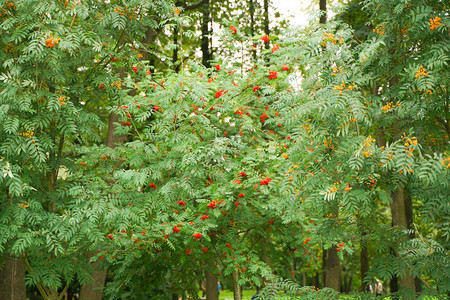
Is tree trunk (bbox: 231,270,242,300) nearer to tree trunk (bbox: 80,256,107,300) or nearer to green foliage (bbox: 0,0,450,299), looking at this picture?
green foliage (bbox: 0,0,450,299)

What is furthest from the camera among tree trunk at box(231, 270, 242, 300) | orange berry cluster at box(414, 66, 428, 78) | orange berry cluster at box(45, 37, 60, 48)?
tree trunk at box(231, 270, 242, 300)

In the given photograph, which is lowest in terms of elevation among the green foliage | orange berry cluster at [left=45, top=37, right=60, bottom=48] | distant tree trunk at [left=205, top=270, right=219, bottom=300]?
distant tree trunk at [left=205, top=270, right=219, bottom=300]

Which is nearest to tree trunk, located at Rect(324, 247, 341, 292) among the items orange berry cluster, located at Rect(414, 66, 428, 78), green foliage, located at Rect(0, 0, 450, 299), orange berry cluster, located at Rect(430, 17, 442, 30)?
green foliage, located at Rect(0, 0, 450, 299)

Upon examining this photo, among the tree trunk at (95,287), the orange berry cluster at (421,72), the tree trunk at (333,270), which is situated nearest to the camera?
the orange berry cluster at (421,72)

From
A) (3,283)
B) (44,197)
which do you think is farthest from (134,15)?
(3,283)

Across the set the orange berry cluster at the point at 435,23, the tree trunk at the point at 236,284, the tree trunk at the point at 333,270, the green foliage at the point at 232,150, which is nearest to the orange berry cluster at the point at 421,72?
the green foliage at the point at 232,150

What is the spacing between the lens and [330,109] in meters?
4.40

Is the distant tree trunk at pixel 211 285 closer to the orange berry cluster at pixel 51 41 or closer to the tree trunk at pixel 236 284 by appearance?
the tree trunk at pixel 236 284

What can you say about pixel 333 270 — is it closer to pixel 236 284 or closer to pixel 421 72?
pixel 236 284

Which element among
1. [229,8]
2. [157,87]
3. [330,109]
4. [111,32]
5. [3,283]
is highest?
[229,8]

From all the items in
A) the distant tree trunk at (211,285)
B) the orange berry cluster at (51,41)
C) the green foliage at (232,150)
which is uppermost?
the orange berry cluster at (51,41)

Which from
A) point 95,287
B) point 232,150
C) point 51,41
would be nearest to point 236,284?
point 232,150

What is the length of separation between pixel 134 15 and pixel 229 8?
9.41 m

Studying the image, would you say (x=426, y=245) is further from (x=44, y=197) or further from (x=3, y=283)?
(x=3, y=283)
